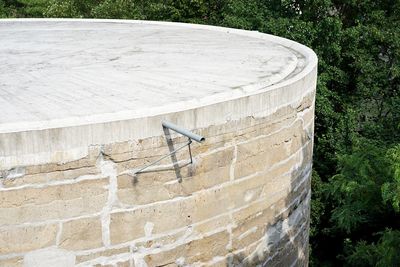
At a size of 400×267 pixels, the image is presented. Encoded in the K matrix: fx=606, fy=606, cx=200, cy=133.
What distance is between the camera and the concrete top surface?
13.9 feet

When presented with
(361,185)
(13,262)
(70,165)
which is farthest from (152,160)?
(361,185)

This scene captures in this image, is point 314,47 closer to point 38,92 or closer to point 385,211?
point 385,211

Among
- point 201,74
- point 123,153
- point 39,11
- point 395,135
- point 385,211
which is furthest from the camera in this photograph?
point 39,11

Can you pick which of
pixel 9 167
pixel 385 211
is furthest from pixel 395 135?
pixel 9 167

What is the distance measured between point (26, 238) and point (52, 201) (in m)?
0.28

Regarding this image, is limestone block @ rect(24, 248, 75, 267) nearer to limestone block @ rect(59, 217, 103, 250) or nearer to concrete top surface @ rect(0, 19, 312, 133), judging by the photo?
limestone block @ rect(59, 217, 103, 250)

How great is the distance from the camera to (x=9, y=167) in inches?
145

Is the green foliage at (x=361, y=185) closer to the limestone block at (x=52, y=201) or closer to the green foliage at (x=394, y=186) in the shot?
the green foliage at (x=394, y=186)

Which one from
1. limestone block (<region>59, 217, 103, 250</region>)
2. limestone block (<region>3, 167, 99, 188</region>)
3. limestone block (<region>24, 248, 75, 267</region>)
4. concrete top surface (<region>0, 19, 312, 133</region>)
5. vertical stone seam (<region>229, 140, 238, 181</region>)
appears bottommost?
limestone block (<region>24, 248, 75, 267</region>)

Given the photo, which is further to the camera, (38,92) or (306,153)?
(306,153)

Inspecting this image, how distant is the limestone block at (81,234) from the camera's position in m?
3.91

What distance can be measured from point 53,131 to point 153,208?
2.94 feet

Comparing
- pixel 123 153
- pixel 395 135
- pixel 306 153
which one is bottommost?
pixel 395 135

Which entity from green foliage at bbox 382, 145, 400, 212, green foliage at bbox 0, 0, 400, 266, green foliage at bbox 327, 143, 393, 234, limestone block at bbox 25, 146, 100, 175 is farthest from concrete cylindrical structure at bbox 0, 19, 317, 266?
green foliage at bbox 0, 0, 400, 266
